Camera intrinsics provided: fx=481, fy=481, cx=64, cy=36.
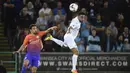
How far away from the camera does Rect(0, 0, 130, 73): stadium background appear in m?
21.1

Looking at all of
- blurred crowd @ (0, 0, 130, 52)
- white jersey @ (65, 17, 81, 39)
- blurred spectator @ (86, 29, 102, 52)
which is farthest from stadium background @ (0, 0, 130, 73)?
white jersey @ (65, 17, 81, 39)

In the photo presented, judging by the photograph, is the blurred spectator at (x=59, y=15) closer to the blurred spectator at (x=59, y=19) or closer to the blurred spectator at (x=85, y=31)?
the blurred spectator at (x=59, y=19)

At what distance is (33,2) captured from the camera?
75.5 ft

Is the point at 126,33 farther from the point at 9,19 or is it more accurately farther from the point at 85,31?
the point at 9,19

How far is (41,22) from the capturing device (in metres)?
21.4

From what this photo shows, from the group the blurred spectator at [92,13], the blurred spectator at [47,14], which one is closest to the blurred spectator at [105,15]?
the blurred spectator at [92,13]

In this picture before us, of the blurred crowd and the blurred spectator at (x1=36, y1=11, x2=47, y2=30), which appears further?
the blurred spectator at (x1=36, y1=11, x2=47, y2=30)

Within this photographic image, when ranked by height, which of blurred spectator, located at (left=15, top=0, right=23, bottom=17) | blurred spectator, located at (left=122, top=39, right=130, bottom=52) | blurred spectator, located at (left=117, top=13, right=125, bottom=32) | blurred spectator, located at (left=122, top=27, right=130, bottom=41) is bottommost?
blurred spectator, located at (left=122, top=39, right=130, bottom=52)

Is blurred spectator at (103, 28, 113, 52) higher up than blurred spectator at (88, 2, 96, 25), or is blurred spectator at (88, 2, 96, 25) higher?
blurred spectator at (88, 2, 96, 25)

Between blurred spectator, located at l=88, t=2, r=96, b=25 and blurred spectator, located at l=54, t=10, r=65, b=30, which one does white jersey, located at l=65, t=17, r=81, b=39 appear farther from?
blurred spectator, located at l=88, t=2, r=96, b=25

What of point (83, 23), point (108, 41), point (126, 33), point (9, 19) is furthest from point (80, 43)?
point (9, 19)

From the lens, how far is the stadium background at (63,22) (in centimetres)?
2114

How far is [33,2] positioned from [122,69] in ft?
17.9

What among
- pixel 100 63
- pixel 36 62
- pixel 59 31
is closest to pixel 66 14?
pixel 59 31
